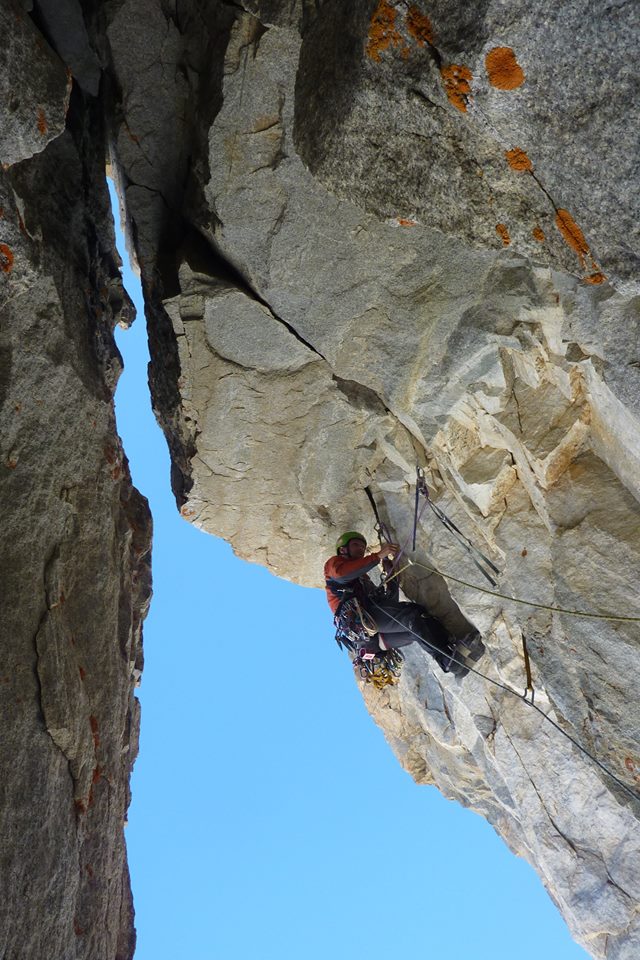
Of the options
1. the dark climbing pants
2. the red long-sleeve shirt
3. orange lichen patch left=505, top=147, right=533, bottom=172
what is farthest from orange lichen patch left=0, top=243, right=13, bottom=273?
the dark climbing pants

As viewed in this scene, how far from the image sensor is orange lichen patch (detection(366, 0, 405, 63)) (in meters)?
3.06

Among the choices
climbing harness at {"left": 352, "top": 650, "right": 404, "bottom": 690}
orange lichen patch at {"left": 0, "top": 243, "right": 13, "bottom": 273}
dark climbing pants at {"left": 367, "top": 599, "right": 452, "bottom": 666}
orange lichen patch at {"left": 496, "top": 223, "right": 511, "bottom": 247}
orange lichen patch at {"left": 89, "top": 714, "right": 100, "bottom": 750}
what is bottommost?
orange lichen patch at {"left": 496, "top": 223, "right": 511, "bottom": 247}

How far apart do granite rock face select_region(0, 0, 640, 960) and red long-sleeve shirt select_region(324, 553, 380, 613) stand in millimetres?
695

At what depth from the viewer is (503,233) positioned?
3311mm

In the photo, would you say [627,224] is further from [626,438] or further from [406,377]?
[406,377]

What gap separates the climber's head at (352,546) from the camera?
6.72 m

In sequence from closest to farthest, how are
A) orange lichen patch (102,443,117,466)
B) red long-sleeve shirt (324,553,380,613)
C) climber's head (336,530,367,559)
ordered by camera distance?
orange lichen patch (102,443,117,466)
red long-sleeve shirt (324,553,380,613)
climber's head (336,530,367,559)

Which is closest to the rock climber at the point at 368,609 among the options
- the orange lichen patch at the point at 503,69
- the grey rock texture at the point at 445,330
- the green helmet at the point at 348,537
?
the green helmet at the point at 348,537

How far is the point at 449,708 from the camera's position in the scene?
8.15 metres

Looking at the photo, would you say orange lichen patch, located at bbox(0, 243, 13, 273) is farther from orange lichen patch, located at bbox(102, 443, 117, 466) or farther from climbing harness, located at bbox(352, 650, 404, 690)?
climbing harness, located at bbox(352, 650, 404, 690)

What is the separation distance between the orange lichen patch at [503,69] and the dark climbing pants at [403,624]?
184 inches

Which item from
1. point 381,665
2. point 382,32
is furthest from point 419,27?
point 381,665

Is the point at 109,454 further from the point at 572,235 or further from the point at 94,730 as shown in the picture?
the point at 572,235

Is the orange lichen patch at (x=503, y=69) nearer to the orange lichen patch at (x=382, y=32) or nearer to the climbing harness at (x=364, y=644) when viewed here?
the orange lichen patch at (x=382, y=32)
